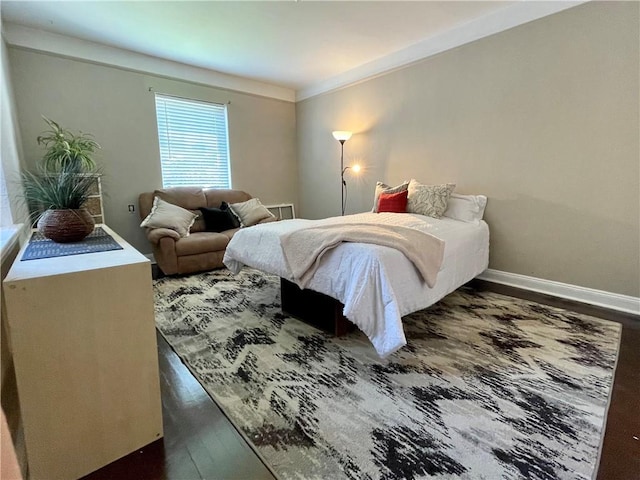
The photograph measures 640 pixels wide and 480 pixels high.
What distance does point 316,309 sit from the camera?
2.41m

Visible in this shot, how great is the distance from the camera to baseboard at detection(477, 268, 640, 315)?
262 centimetres

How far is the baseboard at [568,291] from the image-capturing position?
2.62 meters

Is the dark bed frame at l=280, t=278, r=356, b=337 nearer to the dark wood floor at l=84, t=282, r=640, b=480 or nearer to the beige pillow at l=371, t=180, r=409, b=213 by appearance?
the dark wood floor at l=84, t=282, r=640, b=480

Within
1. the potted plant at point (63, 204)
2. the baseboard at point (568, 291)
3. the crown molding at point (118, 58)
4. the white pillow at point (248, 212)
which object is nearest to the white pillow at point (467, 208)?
the baseboard at point (568, 291)

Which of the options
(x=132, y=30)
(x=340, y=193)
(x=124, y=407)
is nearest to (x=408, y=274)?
(x=124, y=407)

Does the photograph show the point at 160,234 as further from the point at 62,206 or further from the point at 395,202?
the point at 395,202

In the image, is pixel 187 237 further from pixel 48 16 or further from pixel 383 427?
pixel 383 427

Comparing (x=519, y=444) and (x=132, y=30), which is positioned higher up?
(x=132, y=30)

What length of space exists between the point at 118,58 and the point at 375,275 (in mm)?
4221

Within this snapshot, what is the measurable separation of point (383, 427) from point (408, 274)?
2.95ft

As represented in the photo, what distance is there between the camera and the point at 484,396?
1.60 meters

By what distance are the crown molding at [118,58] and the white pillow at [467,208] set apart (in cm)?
363

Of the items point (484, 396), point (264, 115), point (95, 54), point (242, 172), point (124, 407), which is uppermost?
point (95, 54)

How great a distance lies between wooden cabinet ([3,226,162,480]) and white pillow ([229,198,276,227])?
3.06m
